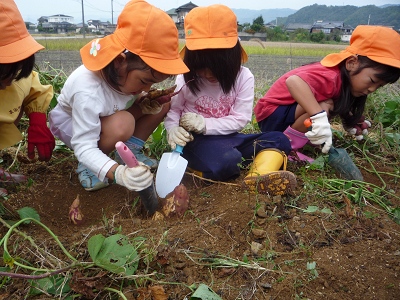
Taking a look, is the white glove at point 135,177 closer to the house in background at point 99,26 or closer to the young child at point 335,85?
the young child at point 335,85

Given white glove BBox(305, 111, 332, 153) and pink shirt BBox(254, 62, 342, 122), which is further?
pink shirt BBox(254, 62, 342, 122)

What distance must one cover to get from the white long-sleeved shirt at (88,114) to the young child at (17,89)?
19 centimetres

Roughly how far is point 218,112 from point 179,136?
0.31 meters

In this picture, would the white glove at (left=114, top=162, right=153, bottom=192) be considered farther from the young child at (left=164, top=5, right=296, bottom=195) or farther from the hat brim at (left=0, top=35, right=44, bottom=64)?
the hat brim at (left=0, top=35, right=44, bottom=64)

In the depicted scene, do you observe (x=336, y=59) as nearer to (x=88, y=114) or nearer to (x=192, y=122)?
(x=192, y=122)

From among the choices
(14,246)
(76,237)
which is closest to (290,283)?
(76,237)

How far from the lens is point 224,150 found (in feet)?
6.17

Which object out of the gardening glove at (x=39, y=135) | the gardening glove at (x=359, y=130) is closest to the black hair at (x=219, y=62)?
the gardening glove at (x=39, y=135)

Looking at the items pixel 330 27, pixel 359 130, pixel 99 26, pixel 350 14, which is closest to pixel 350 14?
pixel 350 14

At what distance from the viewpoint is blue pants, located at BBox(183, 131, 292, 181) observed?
6.04 ft

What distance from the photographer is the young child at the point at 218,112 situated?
175 centimetres

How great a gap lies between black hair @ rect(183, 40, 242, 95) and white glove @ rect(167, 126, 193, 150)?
0.27m

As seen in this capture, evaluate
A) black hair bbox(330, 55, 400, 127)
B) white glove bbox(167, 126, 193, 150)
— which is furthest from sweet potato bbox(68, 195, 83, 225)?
black hair bbox(330, 55, 400, 127)

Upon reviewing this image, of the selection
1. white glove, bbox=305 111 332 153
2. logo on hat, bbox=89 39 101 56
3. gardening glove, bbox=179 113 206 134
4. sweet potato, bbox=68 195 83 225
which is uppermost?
logo on hat, bbox=89 39 101 56
